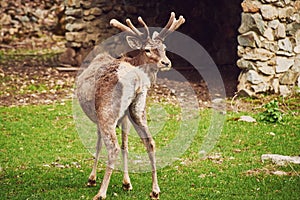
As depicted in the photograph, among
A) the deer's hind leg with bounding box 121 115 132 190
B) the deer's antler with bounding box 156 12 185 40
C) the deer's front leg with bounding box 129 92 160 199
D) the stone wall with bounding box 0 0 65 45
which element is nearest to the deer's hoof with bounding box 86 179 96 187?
the deer's hind leg with bounding box 121 115 132 190

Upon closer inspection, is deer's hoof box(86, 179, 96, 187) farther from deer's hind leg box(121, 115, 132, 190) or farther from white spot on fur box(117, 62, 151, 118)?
white spot on fur box(117, 62, 151, 118)

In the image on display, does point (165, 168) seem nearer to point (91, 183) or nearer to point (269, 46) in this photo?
point (91, 183)

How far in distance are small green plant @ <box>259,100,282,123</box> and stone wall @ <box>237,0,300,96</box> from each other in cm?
145

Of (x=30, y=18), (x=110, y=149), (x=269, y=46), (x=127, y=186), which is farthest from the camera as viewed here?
(x=30, y=18)

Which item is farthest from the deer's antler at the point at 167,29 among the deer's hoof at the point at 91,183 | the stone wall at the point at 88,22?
the stone wall at the point at 88,22

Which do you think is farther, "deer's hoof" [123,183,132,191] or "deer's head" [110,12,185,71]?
"deer's hoof" [123,183,132,191]

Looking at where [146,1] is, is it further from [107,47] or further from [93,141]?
[93,141]

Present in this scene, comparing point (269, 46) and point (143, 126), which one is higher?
point (269, 46)

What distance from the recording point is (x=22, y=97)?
1278 centimetres

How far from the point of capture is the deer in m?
6.23

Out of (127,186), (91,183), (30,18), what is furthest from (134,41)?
(30,18)

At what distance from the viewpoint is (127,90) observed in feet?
20.5

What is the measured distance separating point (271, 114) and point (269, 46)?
2080 millimetres

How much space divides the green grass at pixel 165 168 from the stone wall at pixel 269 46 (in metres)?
1.43
